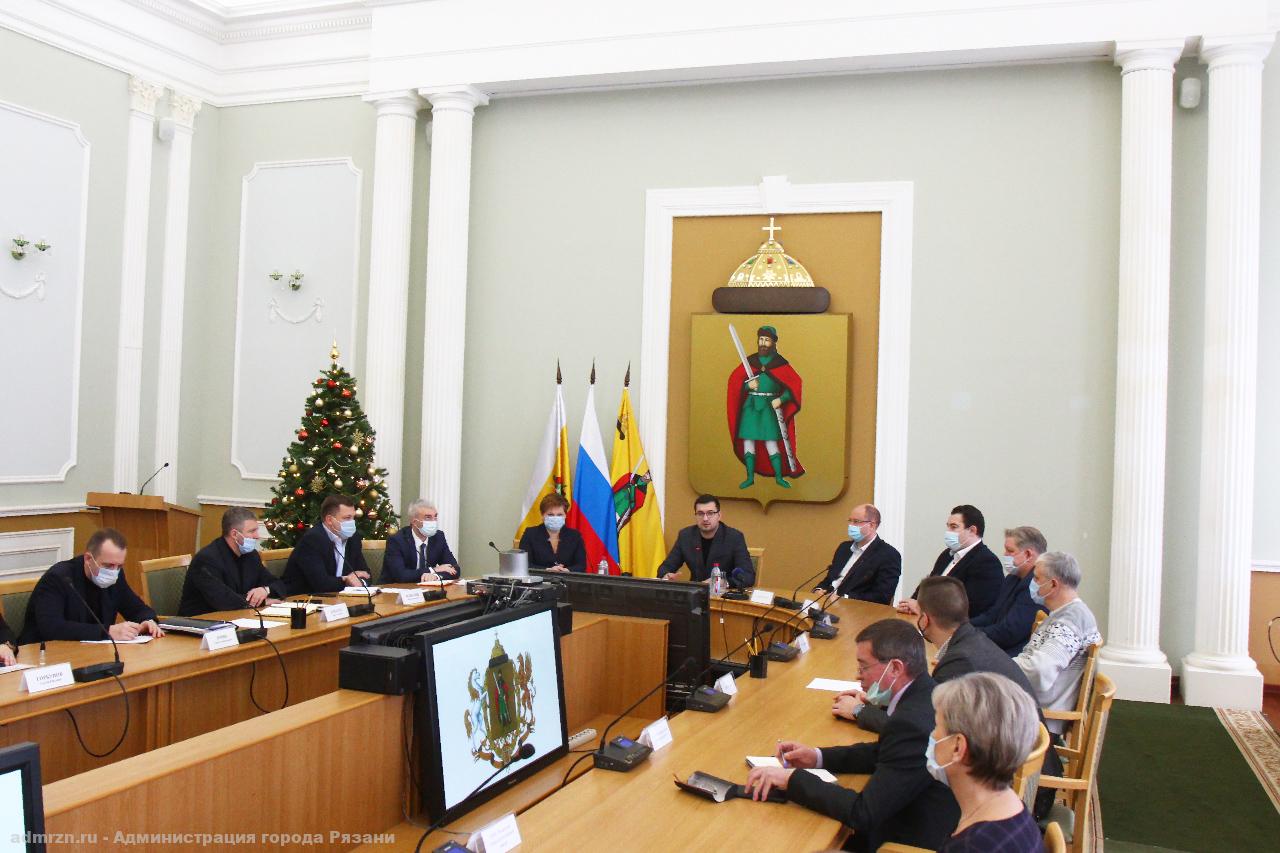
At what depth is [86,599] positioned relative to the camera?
13.6 ft

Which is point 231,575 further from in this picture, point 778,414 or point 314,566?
point 778,414

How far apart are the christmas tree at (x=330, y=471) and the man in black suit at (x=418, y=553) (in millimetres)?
1021

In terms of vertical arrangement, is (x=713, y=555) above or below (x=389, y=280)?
below

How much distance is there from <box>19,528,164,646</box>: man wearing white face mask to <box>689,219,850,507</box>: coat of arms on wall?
3.85m

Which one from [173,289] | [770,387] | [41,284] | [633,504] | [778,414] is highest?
[173,289]

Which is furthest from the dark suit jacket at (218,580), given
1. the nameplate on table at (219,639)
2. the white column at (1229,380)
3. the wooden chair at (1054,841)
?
the white column at (1229,380)

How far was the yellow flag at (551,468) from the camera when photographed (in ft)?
23.6

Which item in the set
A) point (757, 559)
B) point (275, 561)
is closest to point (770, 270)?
point (757, 559)

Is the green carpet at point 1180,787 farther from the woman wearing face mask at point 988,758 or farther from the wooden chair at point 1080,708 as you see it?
the woman wearing face mask at point 988,758

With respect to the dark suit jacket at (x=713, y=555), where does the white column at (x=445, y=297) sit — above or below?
Answer: above

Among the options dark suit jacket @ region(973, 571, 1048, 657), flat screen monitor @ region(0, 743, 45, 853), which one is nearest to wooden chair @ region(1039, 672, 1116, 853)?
dark suit jacket @ region(973, 571, 1048, 657)

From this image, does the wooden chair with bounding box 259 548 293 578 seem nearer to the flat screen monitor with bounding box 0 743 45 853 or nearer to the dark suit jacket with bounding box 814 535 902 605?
the dark suit jacket with bounding box 814 535 902 605

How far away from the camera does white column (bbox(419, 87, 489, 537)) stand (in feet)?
24.5

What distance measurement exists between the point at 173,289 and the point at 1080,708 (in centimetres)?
719
